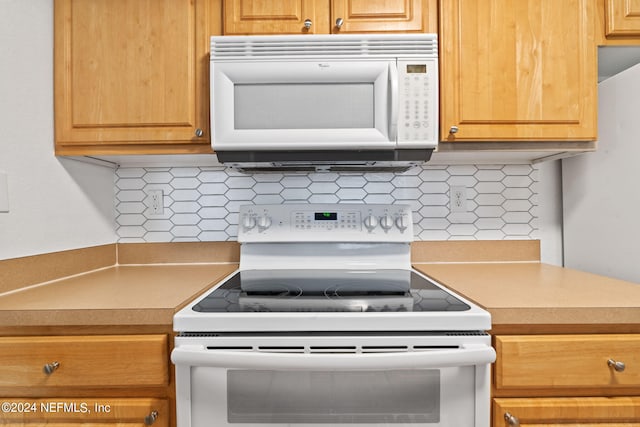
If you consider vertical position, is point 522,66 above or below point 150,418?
above

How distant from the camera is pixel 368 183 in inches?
64.4

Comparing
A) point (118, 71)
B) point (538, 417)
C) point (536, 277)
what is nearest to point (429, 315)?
point (538, 417)

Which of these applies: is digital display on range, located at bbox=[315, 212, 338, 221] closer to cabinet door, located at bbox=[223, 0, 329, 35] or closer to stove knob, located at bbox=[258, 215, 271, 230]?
stove knob, located at bbox=[258, 215, 271, 230]

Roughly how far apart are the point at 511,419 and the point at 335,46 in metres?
1.21

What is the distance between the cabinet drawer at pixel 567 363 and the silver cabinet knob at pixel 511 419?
68 mm

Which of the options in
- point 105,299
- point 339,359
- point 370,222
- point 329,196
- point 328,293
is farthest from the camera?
point 329,196

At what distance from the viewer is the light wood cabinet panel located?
0.92m

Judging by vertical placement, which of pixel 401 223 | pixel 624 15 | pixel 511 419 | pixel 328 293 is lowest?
pixel 511 419

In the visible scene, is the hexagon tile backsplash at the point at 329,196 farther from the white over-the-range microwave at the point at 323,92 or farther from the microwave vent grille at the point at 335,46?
the microwave vent grille at the point at 335,46

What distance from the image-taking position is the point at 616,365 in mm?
911

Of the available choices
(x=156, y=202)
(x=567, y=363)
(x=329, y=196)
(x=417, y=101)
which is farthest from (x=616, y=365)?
(x=156, y=202)

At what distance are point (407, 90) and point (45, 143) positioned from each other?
50.1 inches

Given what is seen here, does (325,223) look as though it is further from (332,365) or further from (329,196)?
(332,365)

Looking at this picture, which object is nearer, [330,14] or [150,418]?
[150,418]
